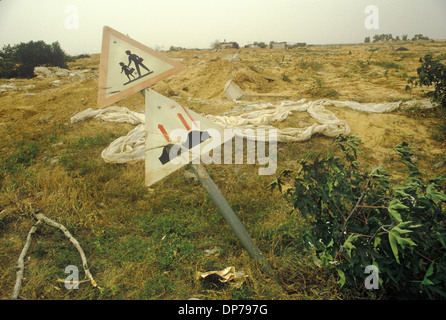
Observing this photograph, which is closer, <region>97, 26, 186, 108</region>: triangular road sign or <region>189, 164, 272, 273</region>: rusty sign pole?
<region>97, 26, 186, 108</region>: triangular road sign

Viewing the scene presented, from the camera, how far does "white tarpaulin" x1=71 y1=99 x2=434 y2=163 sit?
427cm

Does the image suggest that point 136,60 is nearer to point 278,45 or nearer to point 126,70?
point 126,70

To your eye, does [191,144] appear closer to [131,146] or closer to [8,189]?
[8,189]

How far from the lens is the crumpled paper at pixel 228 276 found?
1865 millimetres

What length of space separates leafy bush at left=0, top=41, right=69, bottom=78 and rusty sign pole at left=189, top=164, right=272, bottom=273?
1677 centimetres

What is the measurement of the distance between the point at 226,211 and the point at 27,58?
18.4 metres

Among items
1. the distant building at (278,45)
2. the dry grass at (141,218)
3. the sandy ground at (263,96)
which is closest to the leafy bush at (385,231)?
the dry grass at (141,218)

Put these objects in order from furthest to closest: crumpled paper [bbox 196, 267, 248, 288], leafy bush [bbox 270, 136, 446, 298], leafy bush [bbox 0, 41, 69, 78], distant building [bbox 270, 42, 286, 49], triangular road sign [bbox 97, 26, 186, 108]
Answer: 1. distant building [bbox 270, 42, 286, 49]
2. leafy bush [bbox 0, 41, 69, 78]
3. crumpled paper [bbox 196, 267, 248, 288]
4. triangular road sign [bbox 97, 26, 186, 108]
5. leafy bush [bbox 270, 136, 446, 298]

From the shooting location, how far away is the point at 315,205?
5.34 feet

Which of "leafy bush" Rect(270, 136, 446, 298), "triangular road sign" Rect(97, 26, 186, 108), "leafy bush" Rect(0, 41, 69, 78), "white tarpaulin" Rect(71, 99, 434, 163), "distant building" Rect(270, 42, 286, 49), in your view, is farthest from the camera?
"distant building" Rect(270, 42, 286, 49)

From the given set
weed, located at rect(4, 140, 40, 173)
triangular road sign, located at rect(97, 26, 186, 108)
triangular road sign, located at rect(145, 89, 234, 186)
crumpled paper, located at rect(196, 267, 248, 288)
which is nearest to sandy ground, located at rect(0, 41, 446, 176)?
weed, located at rect(4, 140, 40, 173)

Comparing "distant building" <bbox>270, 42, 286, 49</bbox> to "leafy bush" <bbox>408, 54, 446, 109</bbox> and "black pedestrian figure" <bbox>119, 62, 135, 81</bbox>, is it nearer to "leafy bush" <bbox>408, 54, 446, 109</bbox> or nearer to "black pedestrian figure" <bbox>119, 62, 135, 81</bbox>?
"leafy bush" <bbox>408, 54, 446, 109</bbox>

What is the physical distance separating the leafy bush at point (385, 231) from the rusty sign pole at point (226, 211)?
494 millimetres

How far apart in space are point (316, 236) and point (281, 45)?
1404 inches
